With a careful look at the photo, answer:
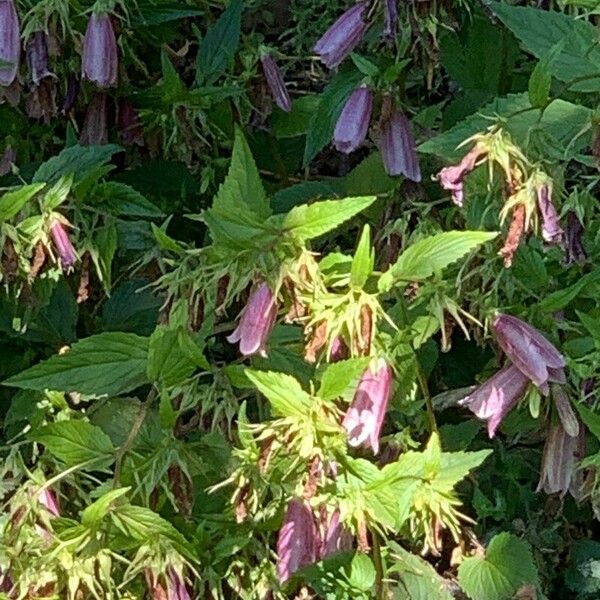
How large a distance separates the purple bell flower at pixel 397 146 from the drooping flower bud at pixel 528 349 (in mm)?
353

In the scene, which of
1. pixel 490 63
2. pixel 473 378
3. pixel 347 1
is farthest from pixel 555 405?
pixel 347 1

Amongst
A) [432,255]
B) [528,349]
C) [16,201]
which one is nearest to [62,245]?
[16,201]

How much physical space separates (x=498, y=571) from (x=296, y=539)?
0.37m

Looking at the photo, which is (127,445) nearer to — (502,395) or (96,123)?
(502,395)

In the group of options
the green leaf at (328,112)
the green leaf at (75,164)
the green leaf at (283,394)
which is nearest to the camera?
the green leaf at (283,394)

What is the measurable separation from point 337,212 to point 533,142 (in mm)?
266

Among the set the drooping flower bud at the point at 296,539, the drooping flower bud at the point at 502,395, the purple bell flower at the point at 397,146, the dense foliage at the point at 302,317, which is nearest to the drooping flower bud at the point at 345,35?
the dense foliage at the point at 302,317

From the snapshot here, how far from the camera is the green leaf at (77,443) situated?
1315 mm

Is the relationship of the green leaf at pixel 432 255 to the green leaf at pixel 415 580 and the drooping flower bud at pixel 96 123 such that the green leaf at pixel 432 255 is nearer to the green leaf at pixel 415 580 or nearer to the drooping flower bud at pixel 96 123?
the green leaf at pixel 415 580

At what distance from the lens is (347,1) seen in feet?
7.25

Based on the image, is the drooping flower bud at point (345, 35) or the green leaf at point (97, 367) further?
the drooping flower bud at point (345, 35)

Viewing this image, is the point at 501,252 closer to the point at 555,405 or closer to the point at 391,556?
the point at 555,405

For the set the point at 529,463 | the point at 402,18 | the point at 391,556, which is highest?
the point at 402,18

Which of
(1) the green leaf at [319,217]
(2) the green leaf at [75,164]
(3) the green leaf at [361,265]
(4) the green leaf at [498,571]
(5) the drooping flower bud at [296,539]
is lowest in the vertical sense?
(4) the green leaf at [498,571]
